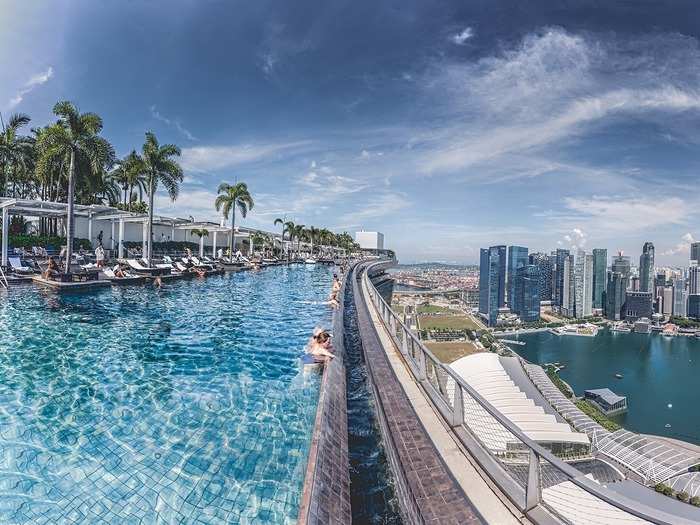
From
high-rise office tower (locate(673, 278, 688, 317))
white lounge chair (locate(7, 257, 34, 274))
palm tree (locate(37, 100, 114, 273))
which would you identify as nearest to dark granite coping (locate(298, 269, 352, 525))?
palm tree (locate(37, 100, 114, 273))

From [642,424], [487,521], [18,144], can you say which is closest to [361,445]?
[487,521]

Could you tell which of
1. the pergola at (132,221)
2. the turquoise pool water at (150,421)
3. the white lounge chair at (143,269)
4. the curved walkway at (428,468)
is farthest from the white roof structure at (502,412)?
the pergola at (132,221)

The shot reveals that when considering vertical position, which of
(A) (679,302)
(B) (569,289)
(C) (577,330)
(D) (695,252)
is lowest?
(C) (577,330)

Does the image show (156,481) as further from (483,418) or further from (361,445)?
(483,418)

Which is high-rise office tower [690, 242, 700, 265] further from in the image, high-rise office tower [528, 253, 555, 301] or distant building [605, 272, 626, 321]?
high-rise office tower [528, 253, 555, 301]

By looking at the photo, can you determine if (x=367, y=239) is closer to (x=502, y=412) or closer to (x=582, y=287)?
(x=582, y=287)

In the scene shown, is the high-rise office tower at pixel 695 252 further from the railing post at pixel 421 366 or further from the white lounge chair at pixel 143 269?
the railing post at pixel 421 366

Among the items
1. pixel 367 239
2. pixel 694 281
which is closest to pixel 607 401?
pixel 694 281
